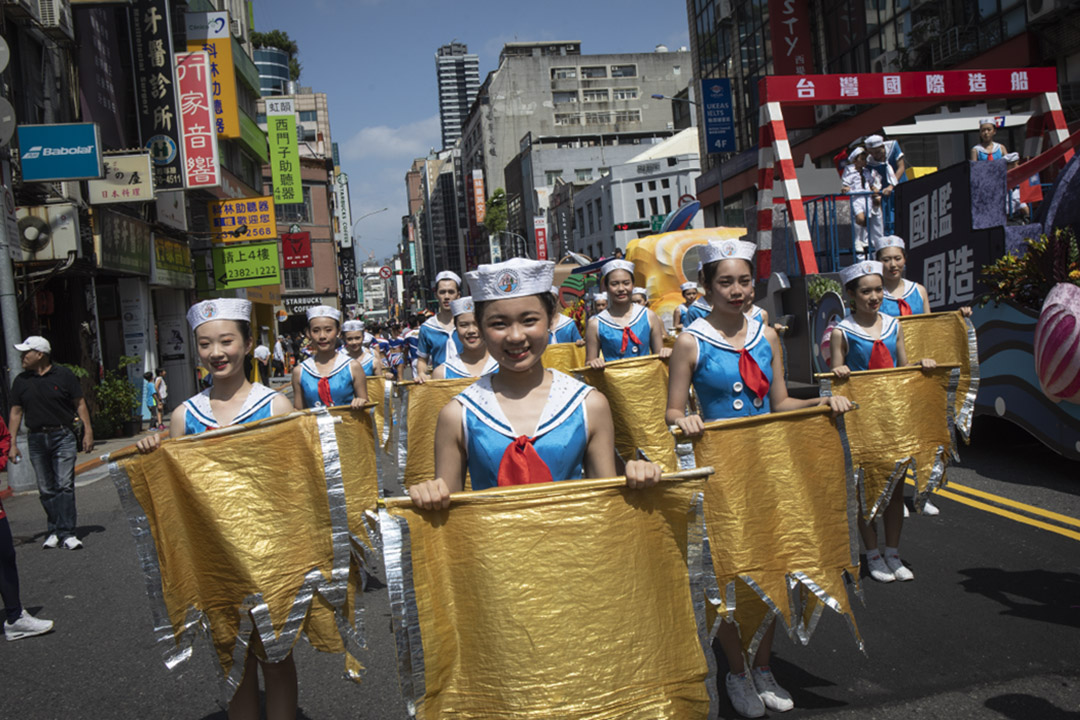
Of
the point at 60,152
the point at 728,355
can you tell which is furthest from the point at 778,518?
the point at 60,152

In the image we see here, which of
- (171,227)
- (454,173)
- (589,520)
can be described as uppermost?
(454,173)

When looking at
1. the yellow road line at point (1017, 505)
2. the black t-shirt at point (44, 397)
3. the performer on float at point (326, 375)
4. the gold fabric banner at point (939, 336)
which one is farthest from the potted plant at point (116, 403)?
the gold fabric banner at point (939, 336)

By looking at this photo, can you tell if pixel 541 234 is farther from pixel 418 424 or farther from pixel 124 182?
pixel 418 424

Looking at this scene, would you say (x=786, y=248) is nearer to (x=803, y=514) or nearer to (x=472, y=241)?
(x=803, y=514)

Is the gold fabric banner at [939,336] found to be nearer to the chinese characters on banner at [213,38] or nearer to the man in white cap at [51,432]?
the man in white cap at [51,432]

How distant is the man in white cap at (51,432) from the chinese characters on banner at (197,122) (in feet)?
48.3

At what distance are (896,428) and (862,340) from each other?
870 millimetres

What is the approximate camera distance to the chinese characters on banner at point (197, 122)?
2292 centimetres

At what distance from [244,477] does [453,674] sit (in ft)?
4.87

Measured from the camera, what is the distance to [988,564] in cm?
564

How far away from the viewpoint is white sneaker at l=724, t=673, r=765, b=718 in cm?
380

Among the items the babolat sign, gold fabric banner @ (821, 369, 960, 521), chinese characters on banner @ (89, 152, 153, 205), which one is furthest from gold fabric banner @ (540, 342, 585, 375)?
chinese characters on banner @ (89, 152, 153, 205)

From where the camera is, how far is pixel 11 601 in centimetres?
591

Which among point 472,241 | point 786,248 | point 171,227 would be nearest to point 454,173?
point 472,241
